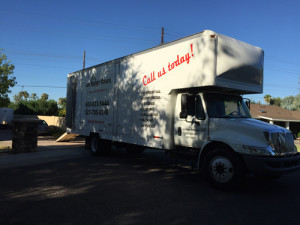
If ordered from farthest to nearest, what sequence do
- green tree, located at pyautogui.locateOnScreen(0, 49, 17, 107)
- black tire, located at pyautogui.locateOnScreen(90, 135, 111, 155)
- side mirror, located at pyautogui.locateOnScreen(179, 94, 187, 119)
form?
1. green tree, located at pyautogui.locateOnScreen(0, 49, 17, 107)
2. black tire, located at pyautogui.locateOnScreen(90, 135, 111, 155)
3. side mirror, located at pyautogui.locateOnScreen(179, 94, 187, 119)

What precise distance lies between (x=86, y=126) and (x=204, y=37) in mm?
6796

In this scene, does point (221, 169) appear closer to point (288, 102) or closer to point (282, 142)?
point (282, 142)

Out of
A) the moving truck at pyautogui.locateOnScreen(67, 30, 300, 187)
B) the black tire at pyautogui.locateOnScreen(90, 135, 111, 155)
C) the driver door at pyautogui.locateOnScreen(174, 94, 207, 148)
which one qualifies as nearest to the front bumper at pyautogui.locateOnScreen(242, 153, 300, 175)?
the moving truck at pyautogui.locateOnScreen(67, 30, 300, 187)

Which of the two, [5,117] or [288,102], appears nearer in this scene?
[5,117]

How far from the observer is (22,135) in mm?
10766

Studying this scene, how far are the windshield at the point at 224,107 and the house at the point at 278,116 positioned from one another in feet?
84.2

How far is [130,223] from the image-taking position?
3852 millimetres

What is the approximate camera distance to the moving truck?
17.8 ft

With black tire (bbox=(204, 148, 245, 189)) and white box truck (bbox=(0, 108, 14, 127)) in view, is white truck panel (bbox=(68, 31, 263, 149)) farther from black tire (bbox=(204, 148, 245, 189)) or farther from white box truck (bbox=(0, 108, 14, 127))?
white box truck (bbox=(0, 108, 14, 127))

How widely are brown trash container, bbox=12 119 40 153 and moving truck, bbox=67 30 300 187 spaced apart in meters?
4.38

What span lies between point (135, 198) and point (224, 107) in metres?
3.30

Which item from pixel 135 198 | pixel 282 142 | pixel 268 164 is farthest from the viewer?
pixel 282 142

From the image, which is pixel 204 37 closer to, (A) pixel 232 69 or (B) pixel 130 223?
(A) pixel 232 69

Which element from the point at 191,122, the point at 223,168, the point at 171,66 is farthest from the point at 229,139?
the point at 171,66
